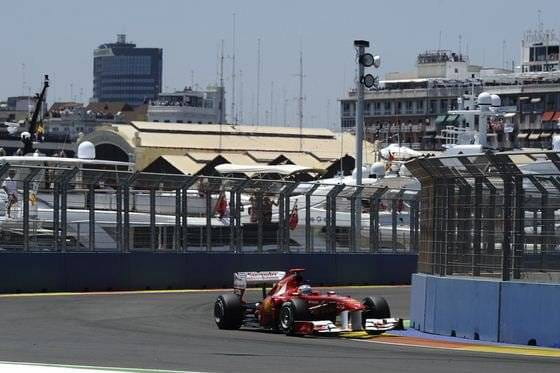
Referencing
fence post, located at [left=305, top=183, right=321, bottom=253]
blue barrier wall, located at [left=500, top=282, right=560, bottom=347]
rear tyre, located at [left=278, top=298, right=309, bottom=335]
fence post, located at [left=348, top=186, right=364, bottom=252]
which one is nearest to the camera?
blue barrier wall, located at [left=500, top=282, right=560, bottom=347]

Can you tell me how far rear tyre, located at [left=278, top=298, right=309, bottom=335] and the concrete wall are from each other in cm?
205

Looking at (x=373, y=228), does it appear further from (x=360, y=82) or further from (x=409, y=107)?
(x=409, y=107)

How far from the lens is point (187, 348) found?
16688mm

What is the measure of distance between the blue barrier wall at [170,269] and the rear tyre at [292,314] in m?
9.75

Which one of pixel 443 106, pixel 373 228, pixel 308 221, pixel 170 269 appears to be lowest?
pixel 170 269

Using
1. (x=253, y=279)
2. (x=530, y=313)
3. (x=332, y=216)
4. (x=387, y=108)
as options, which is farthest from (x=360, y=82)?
(x=387, y=108)

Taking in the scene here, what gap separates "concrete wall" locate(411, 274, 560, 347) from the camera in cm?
1814

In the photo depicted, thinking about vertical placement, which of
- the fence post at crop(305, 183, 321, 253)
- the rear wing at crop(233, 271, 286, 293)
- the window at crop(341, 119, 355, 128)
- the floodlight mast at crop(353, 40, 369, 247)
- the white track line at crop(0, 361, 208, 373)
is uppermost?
the window at crop(341, 119, 355, 128)

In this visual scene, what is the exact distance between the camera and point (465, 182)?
19.6 metres

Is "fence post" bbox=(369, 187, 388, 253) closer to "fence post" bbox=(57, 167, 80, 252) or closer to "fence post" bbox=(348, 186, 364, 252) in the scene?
"fence post" bbox=(348, 186, 364, 252)

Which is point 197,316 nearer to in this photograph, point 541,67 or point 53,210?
point 53,210

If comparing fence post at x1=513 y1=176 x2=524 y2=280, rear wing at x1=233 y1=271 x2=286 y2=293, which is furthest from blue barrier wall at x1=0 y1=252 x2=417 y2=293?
fence post at x1=513 y1=176 x2=524 y2=280

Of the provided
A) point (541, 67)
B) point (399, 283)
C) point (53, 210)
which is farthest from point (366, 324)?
point (541, 67)

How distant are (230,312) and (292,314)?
4.38 feet
